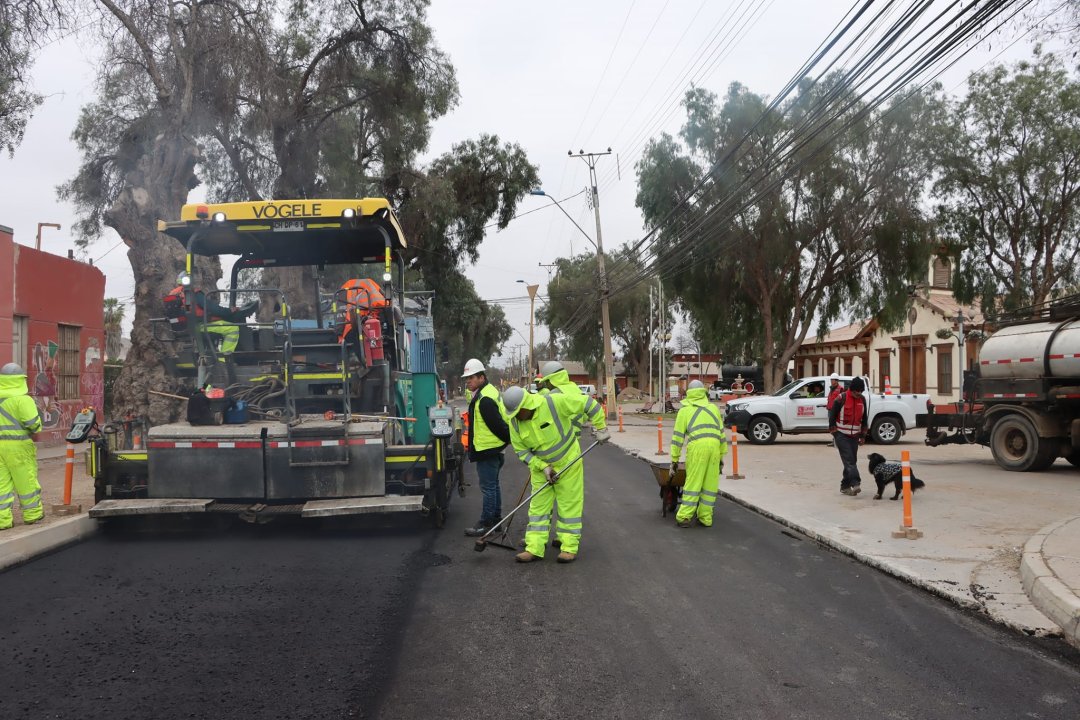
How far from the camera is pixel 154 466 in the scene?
810 cm

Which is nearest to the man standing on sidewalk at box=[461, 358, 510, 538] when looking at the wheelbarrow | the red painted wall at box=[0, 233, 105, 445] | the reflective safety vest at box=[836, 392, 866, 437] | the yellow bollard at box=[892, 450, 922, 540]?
the wheelbarrow

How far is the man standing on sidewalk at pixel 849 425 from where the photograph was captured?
1087cm

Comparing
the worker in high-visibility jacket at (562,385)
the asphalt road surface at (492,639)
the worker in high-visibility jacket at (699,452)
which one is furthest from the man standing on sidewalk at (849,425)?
the worker in high-visibility jacket at (562,385)

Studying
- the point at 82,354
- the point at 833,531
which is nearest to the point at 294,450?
the point at 833,531

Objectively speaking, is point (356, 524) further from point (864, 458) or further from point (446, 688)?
point (864, 458)

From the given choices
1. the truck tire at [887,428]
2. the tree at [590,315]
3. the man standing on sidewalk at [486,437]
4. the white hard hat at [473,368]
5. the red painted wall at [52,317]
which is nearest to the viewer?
the man standing on sidewalk at [486,437]

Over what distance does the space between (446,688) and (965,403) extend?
14835mm

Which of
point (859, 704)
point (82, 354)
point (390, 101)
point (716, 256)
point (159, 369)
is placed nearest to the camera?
point (859, 704)

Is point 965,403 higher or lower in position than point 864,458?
higher

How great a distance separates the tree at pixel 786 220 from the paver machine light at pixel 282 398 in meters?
17.0

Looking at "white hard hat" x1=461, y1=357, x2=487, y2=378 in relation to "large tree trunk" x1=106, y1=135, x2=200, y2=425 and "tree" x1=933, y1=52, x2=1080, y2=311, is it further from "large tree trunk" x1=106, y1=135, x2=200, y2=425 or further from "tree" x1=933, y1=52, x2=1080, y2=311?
"tree" x1=933, y1=52, x2=1080, y2=311

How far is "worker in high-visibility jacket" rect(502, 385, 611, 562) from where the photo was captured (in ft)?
23.9

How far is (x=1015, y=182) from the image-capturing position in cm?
2486

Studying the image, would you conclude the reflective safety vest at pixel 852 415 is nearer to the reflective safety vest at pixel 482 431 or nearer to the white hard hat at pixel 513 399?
the reflective safety vest at pixel 482 431
